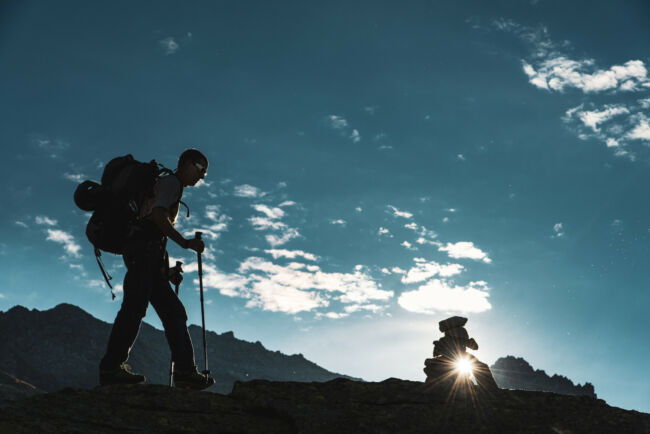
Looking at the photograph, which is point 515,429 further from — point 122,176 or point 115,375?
point 122,176

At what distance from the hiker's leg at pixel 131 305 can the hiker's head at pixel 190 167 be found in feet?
4.16

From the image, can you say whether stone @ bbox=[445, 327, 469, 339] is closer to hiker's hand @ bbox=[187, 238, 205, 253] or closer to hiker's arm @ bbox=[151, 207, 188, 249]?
hiker's hand @ bbox=[187, 238, 205, 253]

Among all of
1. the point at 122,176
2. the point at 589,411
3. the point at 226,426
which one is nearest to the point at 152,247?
the point at 122,176

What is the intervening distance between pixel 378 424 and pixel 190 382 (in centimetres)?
306

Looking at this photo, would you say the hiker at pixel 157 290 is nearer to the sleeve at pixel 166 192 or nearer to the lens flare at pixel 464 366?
the sleeve at pixel 166 192

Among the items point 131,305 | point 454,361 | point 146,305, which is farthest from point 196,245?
point 454,361

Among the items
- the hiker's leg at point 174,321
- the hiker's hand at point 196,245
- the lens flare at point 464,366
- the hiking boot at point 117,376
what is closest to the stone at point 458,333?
the lens flare at point 464,366

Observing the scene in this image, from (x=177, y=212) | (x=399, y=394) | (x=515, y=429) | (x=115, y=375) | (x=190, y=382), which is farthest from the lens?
(x=177, y=212)

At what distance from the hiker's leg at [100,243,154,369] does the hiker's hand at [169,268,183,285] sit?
89 cm

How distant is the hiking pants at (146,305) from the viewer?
6570mm

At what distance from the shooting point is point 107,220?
6.92 metres

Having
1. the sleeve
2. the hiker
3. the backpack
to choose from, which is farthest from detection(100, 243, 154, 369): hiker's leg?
the sleeve

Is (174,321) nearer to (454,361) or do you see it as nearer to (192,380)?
(192,380)

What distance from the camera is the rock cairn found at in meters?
6.39
